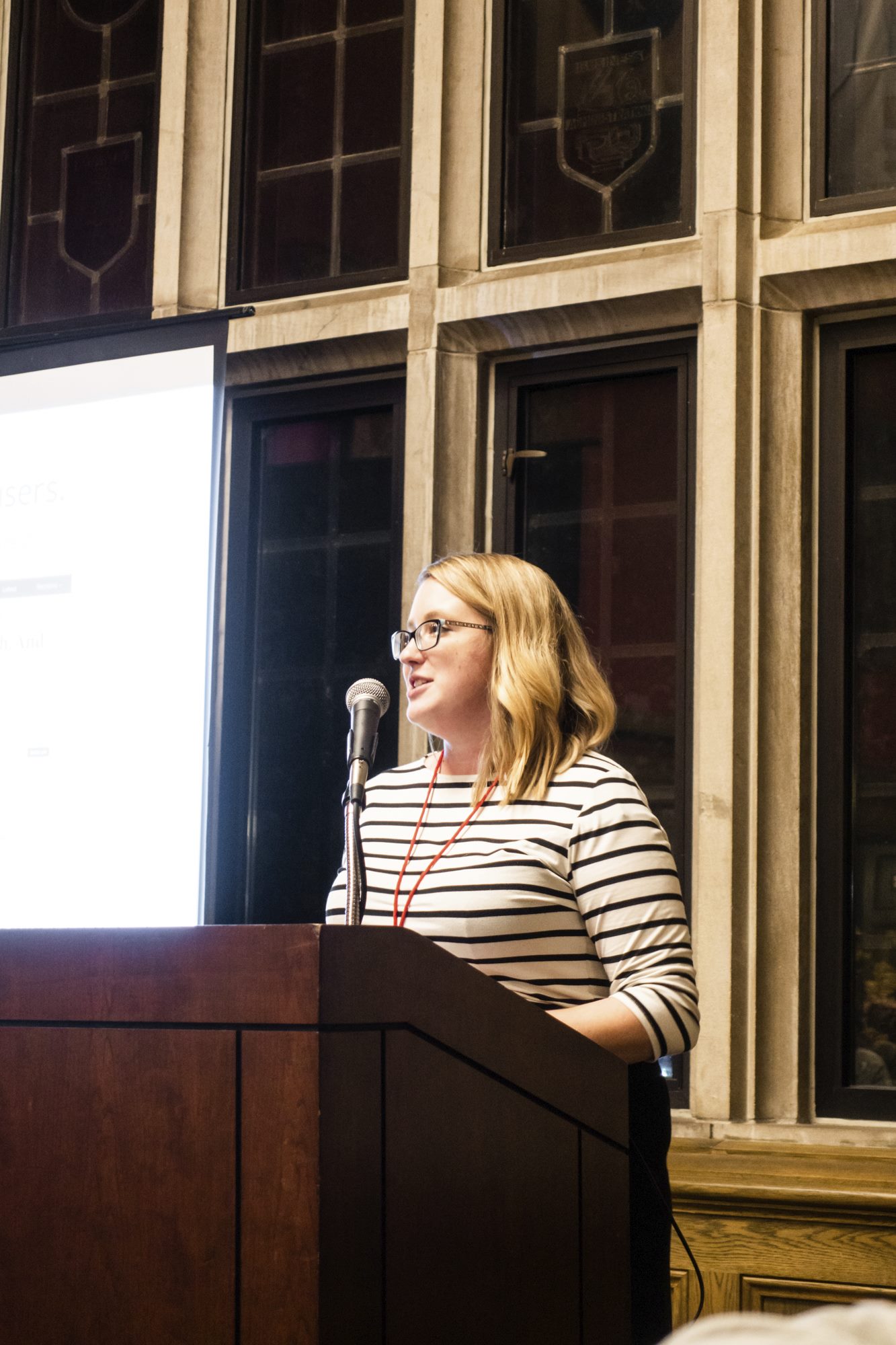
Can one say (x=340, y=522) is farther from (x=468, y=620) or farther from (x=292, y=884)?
(x=468, y=620)

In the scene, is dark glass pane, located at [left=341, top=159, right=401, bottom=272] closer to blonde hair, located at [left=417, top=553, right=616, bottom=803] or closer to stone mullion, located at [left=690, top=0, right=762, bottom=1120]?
stone mullion, located at [left=690, top=0, right=762, bottom=1120]

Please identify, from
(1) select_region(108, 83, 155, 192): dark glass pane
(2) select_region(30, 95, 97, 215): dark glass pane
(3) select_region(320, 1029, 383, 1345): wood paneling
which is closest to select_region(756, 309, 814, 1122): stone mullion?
(1) select_region(108, 83, 155, 192): dark glass pane

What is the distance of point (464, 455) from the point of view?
3.72m

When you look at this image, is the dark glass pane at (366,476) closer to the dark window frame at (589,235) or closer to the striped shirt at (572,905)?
the dark window frame at (589,235)

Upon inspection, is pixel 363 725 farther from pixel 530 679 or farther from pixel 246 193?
pixel 246 193

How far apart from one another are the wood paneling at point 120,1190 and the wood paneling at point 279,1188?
16mm

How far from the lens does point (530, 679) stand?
2.10 m

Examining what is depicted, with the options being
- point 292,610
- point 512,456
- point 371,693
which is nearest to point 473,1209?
point 371,693

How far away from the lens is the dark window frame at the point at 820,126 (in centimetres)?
344

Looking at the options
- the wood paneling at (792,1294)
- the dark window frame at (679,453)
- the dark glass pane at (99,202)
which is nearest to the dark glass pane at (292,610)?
the dark window frame at (679,453)

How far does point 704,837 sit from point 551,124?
Answer: 1821mm

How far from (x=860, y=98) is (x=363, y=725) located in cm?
237

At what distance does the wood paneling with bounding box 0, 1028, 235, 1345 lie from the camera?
1.13 metres

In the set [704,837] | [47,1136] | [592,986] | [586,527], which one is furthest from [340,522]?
[47,1136]
